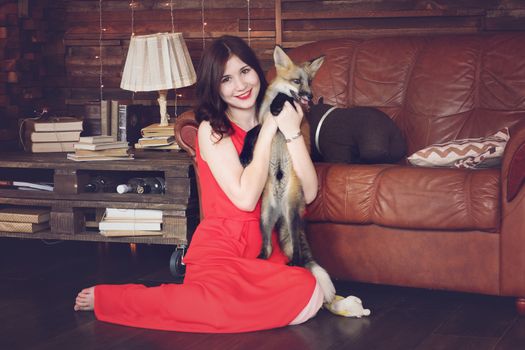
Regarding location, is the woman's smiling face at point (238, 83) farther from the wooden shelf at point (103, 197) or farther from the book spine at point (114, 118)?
the book spine at point (114, 118)

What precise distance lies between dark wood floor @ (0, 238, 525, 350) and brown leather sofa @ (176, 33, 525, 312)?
122mm

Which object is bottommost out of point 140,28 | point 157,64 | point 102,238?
point 102,238

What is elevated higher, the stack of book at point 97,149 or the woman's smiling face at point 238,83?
the woman's smiling face at point 238,83

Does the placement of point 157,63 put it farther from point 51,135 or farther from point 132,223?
point 132,223

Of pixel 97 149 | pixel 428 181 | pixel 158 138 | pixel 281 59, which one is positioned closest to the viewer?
pixel 281 59

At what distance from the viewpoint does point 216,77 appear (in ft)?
10.0

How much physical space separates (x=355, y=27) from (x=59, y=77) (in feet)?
6.93

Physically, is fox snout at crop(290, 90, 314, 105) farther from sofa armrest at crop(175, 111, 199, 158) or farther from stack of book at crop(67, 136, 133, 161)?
stack of book at crop(67, 136, 133, 161)

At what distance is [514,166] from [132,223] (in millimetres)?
1861

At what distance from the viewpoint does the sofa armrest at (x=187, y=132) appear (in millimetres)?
3814

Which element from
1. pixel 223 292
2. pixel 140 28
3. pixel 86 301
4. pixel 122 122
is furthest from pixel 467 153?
pixel 140 28

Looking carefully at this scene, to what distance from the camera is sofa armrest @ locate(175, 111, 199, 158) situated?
381 cm

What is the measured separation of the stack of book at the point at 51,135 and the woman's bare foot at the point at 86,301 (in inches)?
62.2

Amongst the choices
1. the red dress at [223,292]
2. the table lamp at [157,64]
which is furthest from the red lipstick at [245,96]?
the table lamp at [157,64]
